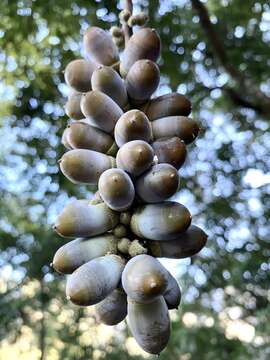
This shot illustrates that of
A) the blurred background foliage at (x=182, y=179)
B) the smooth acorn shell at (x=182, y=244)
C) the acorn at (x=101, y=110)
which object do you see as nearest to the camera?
the smooth acorn shell at (x=182, y=244)

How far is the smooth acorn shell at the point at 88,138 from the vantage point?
1624mm

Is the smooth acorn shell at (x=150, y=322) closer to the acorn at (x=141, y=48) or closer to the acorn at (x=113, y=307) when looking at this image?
the acorn at (x=113, y=307)

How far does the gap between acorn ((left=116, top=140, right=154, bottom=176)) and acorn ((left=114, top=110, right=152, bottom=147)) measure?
0.04 m

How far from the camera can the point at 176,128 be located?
1.64 meters

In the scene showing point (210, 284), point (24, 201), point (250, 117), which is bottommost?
point (210, 284)

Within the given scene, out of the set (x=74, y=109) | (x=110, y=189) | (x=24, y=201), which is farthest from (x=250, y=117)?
(x=110, y=189)

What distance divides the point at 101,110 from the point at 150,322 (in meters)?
0.64

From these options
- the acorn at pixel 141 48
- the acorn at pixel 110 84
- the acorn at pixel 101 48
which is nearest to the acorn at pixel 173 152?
the acorn at pixel 110 84

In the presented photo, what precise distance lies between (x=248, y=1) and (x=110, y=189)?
3.55 meters

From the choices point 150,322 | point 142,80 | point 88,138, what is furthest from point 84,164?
point 150,322

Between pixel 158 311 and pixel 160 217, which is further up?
pixel 160 217

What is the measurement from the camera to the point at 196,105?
5277 millimetres

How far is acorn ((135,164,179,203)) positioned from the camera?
4.64ft

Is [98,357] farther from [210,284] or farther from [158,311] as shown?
[158,311]
